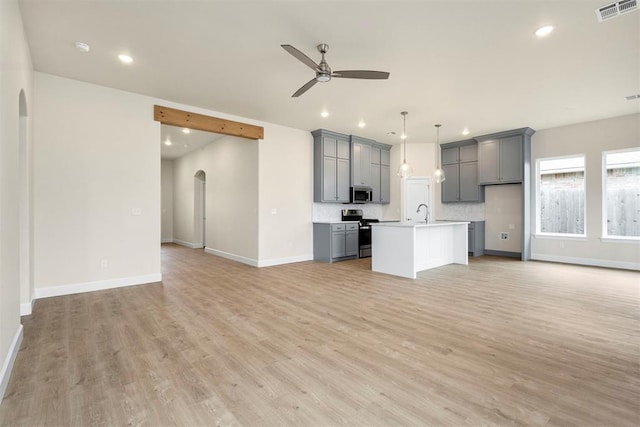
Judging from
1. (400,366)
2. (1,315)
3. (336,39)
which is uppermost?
(336,39)

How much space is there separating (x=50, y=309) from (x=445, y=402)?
4.39m

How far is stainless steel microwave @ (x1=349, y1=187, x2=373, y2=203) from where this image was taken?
773 cm

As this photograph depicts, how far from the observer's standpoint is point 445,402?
1.86 m

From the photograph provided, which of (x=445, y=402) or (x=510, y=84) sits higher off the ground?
(x=510, y=84)

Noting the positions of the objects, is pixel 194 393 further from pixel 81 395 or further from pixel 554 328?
pixel 554 328

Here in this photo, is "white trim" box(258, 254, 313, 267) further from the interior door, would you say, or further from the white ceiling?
the interior door

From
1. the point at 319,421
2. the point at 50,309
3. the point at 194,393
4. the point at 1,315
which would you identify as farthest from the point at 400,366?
the point at 50,309

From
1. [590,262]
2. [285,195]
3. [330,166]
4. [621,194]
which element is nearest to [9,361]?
[285,195]

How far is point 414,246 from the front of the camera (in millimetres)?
5156

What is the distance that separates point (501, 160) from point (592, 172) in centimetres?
169

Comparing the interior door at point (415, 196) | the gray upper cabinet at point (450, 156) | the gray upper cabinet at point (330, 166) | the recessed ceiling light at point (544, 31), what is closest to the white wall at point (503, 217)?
the gray upper cabinet at point (450, 156)

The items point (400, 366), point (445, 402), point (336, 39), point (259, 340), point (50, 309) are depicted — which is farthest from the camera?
point (50, 309)

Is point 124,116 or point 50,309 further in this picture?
point 124,116

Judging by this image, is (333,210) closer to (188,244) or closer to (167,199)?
(188,244)
